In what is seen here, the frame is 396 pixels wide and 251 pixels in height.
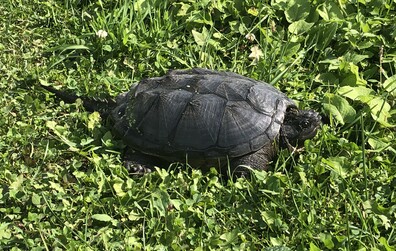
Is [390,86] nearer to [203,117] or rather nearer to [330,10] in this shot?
[330,10]

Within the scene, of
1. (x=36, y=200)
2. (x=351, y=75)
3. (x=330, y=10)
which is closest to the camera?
(x=36, y=200)

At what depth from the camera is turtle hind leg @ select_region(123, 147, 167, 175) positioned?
3809 millimetres

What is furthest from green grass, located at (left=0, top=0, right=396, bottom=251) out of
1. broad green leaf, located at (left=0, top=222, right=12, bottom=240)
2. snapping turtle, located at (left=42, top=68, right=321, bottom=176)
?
snapping turtle, located at (left=42, top=68, right=321, bottom=176)

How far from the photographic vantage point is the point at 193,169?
12.3 ft

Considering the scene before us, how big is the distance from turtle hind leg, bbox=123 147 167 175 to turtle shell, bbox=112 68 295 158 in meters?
0.08

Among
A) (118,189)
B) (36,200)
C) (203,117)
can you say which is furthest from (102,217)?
(203,117)

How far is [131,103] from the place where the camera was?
12.9 feet

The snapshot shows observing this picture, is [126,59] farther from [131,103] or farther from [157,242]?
[157,242]

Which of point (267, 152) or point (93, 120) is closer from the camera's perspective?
point (267, 152)

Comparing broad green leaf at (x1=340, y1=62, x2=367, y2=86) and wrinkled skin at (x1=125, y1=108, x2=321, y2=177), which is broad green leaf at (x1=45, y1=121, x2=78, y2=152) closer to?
wrinkled skin at (x1=125, y1=108, x2=321, y2=177)

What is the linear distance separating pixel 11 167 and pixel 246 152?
5.08 feet

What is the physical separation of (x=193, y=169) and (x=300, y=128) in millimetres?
749

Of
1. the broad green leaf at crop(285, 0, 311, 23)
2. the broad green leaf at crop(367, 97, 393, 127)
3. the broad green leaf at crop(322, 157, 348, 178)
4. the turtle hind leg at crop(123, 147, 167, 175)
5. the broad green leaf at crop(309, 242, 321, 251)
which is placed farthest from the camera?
the broad green leaf at crop(285, 0, 311, 23)

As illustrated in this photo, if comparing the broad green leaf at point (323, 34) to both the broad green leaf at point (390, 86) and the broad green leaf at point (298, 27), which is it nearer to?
the broad green leaf at point (298, 27)
